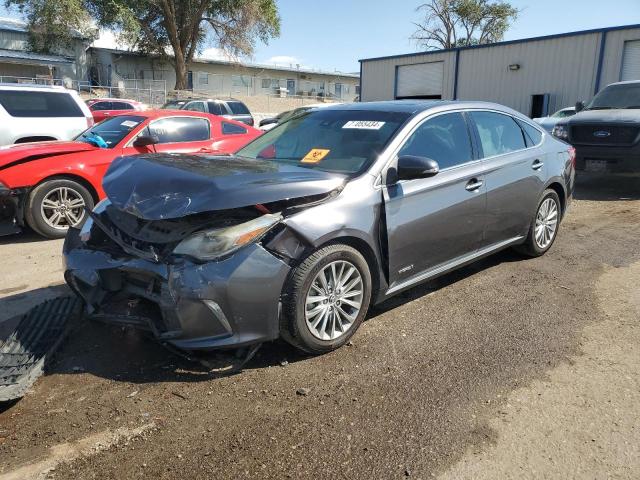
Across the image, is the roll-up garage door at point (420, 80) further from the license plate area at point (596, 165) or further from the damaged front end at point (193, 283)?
the damaged front end at point (193, 283)

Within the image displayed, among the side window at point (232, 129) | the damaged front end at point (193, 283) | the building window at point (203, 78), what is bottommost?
the damaged front end at point (193, 283)

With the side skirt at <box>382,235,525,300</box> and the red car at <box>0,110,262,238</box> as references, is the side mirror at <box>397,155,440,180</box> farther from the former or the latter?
the red car at <box>0,110,262,238</box>

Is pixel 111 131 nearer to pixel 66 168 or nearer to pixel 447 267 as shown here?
pixel 66 168

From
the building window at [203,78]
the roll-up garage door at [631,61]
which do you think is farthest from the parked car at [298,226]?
the building window at [203,78]

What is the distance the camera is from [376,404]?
9.44 ft

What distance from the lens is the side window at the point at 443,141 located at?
13.0 ft

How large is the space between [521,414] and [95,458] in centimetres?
215

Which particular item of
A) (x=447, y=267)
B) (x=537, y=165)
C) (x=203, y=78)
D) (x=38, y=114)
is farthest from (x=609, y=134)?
(x=203, y=78)

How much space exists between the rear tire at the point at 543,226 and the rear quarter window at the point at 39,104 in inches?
329

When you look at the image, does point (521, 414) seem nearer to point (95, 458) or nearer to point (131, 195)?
point (95, 458)

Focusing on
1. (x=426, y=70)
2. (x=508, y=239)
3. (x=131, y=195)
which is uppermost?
(x=426, y=70)

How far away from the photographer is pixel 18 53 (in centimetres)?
3681

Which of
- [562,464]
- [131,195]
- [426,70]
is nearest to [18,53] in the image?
[426,70]

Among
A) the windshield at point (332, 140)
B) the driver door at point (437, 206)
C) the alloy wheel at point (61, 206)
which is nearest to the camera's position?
the driver door at point (437, 206)
